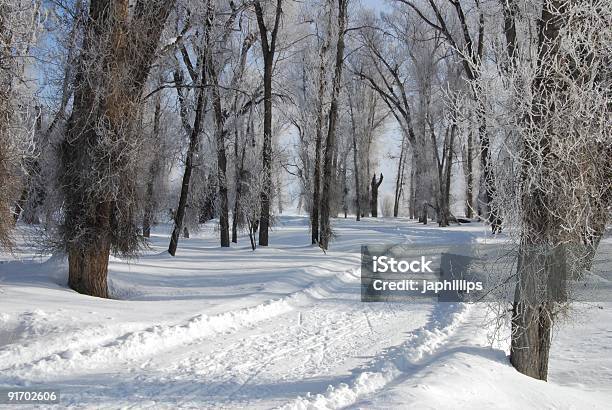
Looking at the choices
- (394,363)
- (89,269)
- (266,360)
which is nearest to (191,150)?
(89,269)

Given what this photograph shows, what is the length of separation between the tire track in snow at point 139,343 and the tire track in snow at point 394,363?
228 cm

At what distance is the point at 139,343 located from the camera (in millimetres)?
6285

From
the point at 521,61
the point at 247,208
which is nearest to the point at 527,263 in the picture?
the point at 521,61

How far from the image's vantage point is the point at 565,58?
6.33 m

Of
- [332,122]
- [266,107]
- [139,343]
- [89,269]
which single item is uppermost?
[266,107]

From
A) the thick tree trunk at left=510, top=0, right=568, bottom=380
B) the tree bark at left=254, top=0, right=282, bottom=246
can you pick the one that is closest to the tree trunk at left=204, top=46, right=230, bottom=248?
the tree bark at left=254, top=0, right=282, bottom=246

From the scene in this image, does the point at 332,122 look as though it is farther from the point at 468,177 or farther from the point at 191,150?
the point at 468,177

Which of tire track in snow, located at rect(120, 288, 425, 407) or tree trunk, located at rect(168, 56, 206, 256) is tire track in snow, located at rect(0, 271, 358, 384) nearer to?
tire track in snow, located at rect(120, 288, 425, 407)

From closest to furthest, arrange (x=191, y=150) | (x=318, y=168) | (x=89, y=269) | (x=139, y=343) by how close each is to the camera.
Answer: (x=139, y=343), (x=89, y=269), (x=191, y=150), (x=318, y=168)

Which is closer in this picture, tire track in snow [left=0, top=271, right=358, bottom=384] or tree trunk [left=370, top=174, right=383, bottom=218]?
tire track in snow [left=0, top=271, right=358, bottom=384]

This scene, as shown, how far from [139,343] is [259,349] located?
55.8 inches

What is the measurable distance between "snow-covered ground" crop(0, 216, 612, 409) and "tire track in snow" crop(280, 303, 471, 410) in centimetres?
2

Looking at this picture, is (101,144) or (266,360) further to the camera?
(101,144)

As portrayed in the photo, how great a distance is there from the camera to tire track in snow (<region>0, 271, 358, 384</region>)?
5453mm
